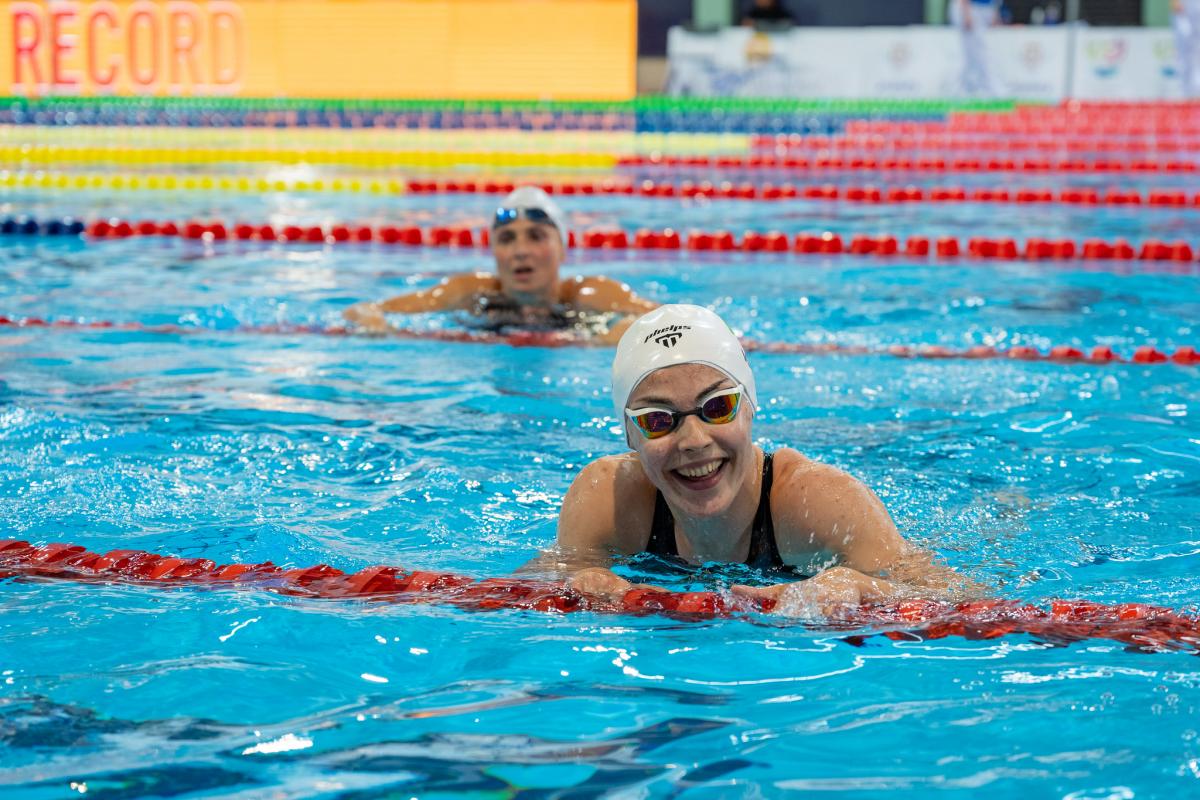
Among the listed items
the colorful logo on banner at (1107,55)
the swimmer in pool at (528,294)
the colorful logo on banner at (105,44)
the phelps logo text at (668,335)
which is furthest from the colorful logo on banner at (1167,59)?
the phelps logo text at (668,335)

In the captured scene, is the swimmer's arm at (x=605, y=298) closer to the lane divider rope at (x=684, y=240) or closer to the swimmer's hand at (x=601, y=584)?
the lane divider rope at (x=684, y=240)

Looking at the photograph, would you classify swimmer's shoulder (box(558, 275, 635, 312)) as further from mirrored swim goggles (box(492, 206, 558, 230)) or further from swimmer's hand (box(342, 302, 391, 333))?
swimmer's hand (box(342, 302, 391, 333))

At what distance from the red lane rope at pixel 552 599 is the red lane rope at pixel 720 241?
234 inches

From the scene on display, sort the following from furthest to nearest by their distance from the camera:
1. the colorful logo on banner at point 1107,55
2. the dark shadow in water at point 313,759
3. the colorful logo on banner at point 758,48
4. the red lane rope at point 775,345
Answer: the colorful logo on banner at point 758,48
the colorful logo on banner at point 1107,55
the red lane rope at point 775,345
the dark shadow in water at point 313,759

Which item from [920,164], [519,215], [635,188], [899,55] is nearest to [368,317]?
[519,215]

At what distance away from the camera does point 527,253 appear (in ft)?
21.2

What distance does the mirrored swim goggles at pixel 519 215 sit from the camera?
6316mm

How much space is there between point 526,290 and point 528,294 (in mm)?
39

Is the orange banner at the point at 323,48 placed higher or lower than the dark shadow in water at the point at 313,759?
higher

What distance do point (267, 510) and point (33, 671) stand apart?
1385 mm

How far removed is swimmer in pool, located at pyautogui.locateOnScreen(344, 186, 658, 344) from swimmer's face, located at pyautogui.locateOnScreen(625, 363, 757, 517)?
327cm

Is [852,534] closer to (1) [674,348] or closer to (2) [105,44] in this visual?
(1) [674,348]

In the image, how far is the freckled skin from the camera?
6.44 m

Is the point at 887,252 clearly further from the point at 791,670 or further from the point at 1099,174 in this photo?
the point at 791,670
